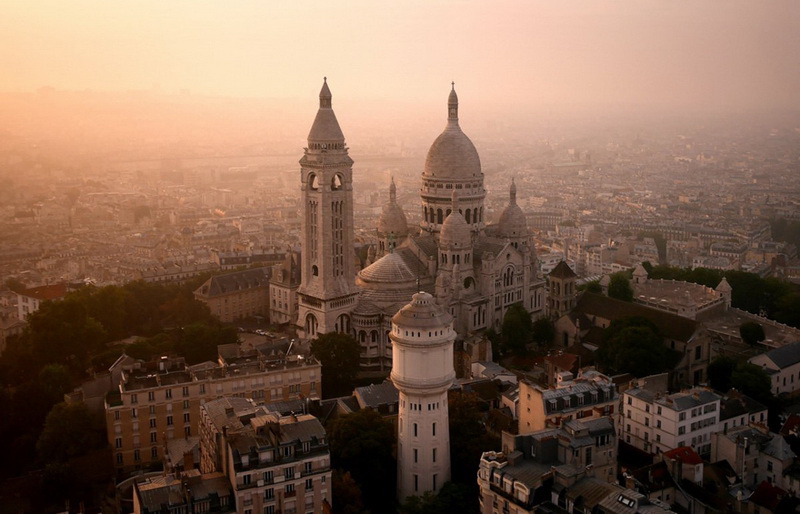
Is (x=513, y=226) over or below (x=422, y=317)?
over

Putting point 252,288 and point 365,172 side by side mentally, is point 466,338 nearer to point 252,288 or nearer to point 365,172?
point 252,288

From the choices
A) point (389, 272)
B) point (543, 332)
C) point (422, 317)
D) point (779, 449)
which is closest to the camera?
point (422, 317)

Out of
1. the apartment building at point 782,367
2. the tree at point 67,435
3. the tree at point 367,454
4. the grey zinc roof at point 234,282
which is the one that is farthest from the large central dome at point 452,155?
the tree at point 67,435

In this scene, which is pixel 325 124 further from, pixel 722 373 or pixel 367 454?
pixel 722 373

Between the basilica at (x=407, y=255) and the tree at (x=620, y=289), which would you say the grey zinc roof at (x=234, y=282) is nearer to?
the basilica at (x=407, y=255)

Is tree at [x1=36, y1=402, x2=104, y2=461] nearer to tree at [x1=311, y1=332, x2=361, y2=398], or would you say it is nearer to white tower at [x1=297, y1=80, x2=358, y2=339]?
tree at [x1=311, y1=332, x2=361, y2=398]

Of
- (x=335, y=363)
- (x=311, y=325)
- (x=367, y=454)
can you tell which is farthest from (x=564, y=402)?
(x=311, y=325)
